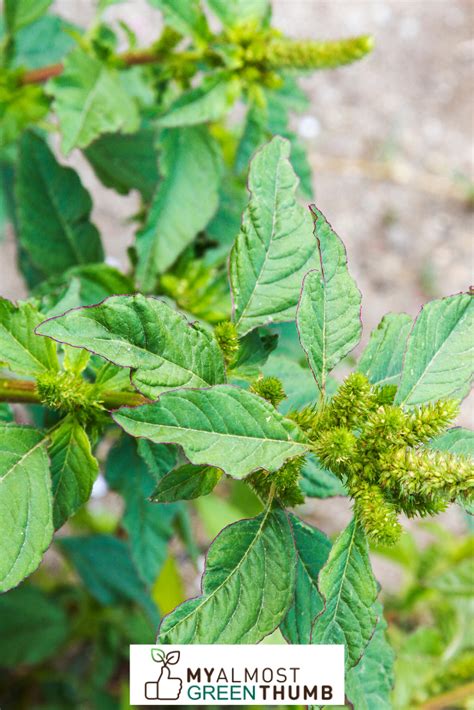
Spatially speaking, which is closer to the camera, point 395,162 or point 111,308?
point 111,308

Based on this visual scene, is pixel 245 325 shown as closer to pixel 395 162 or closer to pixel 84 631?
pixel 84 631

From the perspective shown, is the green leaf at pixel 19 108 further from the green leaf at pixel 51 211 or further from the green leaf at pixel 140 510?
the green leaf at pixel 140 510

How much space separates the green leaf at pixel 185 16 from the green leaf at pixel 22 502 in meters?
0.68

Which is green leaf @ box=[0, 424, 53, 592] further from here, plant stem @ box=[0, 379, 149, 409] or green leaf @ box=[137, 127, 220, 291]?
green leaf @ box=[137, 127, 220, 291]

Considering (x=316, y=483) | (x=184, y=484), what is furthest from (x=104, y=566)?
(x=184, y=484)

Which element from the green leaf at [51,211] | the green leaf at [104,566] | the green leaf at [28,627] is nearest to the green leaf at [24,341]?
the green leaf at [51,211]

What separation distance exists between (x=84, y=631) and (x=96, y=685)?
131 millimetres

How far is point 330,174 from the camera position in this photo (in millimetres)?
3051

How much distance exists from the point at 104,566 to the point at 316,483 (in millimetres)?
965

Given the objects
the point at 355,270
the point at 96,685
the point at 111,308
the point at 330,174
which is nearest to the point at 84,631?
the point at 96,685

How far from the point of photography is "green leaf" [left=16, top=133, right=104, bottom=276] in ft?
3.97

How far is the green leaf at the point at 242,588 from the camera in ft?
2.15

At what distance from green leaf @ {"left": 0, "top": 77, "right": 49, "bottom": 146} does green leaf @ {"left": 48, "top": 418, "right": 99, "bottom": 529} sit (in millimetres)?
652

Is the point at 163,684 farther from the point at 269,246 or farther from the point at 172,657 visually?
the point at 269,246
